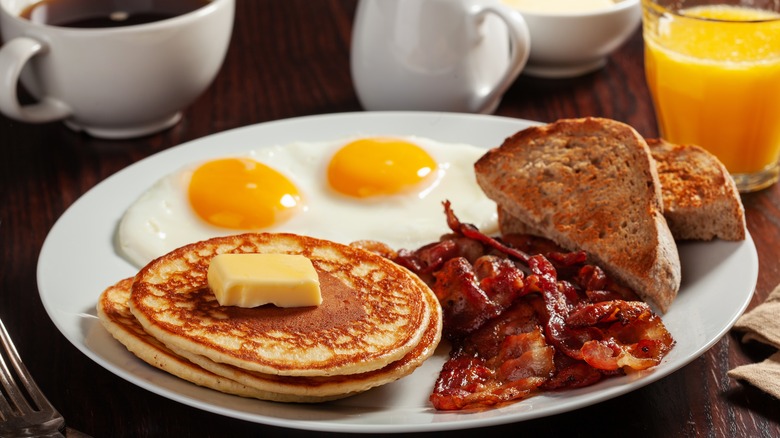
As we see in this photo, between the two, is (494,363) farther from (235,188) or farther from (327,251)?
(235,188)

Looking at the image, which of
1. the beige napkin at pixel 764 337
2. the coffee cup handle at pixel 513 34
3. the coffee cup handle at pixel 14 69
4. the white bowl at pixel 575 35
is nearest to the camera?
the beige napkin at pixel 764 337

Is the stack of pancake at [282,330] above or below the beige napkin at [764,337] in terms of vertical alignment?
above

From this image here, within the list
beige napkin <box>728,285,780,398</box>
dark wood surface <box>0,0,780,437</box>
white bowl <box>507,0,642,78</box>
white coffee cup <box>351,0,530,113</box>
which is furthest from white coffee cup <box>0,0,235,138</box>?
beige napkin <box>728,285,780,398</box>

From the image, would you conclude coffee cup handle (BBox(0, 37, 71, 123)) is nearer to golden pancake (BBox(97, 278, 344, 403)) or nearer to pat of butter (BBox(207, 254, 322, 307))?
golden pancake (BBox(97, 278, 344, 403))

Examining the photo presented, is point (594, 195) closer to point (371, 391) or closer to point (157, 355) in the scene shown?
point (371, 391)

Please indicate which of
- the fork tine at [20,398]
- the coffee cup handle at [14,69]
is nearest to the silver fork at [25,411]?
the fork tine at [20,398]

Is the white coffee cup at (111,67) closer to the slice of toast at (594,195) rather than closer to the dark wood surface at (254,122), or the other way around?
the dark wood surface at (254,122)

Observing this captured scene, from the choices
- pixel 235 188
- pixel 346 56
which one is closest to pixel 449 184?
pixel 235 188

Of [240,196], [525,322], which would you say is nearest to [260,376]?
[525,322]
